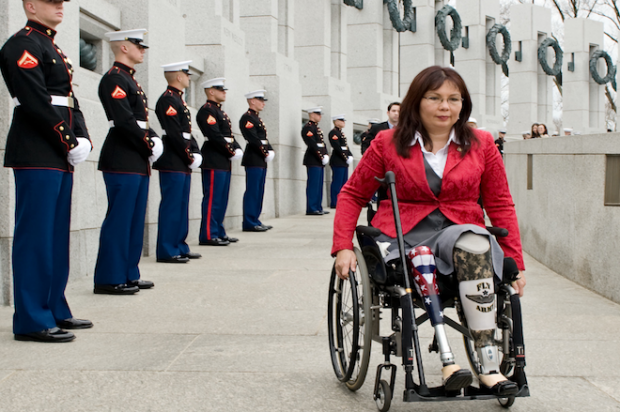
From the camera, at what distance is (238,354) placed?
4277 mm

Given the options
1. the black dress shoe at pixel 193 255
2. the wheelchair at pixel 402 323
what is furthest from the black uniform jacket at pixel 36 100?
the black dress shoe at pixel 193 255

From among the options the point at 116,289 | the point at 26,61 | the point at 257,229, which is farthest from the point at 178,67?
the point at 257,229

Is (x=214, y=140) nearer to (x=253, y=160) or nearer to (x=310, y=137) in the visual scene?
(x=253, y=160)

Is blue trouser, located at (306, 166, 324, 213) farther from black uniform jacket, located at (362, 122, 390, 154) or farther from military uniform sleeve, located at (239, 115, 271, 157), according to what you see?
military uniform sleeve, located at (239, 115, 271, 157)

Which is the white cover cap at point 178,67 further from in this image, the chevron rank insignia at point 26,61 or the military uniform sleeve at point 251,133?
the chevron rank insignia at point 26,61

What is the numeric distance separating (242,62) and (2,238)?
7363mm

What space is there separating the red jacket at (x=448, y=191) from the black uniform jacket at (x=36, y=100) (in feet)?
6.23

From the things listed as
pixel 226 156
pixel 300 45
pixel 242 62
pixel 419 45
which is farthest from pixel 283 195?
pixel 419 45

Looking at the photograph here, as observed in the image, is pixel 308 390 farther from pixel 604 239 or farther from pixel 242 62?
pixel 242 62

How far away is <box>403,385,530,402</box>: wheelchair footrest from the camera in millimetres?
2906

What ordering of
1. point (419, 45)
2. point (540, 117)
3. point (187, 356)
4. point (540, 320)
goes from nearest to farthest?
point (187, 356), point (540, 320), point (419, 45), point (540, 117)

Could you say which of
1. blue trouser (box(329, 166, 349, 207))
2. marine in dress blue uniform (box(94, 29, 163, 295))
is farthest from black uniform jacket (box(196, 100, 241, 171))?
blue trouser (box(329, 166, 349, 207))

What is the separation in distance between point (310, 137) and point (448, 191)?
A: 11034 mm

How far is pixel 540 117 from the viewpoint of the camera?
118 ft
